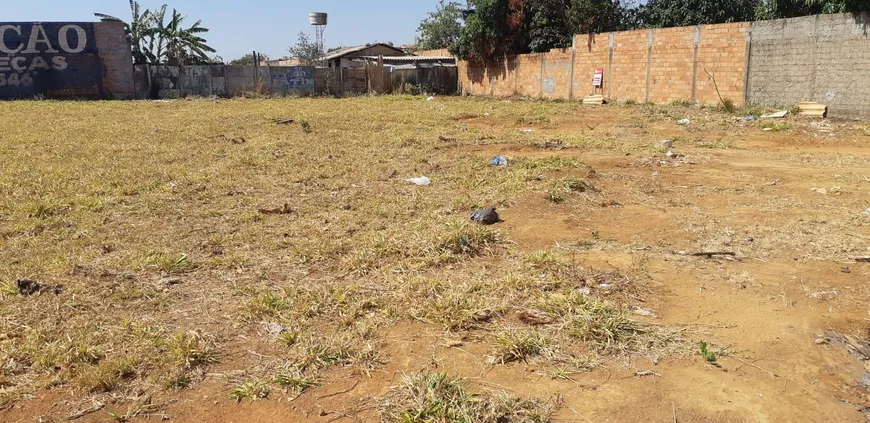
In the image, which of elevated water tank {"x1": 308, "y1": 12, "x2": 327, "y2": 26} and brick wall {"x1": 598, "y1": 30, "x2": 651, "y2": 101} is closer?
brick wall {"x1": 598, "y1": 30, "x2": 651, "y2": 101}

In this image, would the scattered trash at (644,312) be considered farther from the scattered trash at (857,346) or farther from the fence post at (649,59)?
the fence post at (649,59)

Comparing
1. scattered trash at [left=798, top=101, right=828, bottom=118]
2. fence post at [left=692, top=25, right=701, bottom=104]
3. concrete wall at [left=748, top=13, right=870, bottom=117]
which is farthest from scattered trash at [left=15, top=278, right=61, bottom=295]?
fence post at [left=692, top=25, right=701, bottom=104]

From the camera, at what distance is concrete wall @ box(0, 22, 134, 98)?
67.7 ft

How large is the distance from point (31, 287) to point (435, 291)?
2.31m

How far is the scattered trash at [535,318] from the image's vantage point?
3.01 meters

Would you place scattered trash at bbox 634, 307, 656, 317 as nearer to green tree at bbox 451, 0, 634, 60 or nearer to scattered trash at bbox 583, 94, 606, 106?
scattered trash at bbox 583, 94, 606, 106

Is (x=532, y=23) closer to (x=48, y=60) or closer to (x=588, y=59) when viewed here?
(x=588, y=59)

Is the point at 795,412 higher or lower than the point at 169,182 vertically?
lower

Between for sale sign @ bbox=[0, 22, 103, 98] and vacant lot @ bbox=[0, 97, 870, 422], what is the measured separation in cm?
1644

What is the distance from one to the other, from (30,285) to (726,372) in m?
3.69

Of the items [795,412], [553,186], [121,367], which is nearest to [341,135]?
[553,186]

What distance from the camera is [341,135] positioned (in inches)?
400

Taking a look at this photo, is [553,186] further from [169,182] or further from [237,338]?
[169,182]

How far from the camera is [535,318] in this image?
305 centimetres
